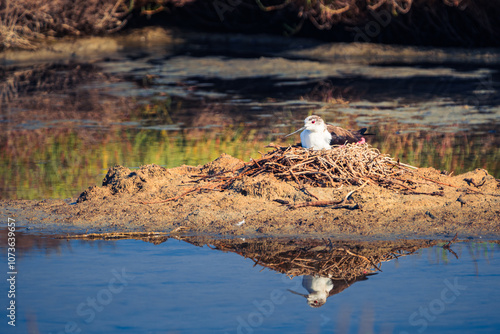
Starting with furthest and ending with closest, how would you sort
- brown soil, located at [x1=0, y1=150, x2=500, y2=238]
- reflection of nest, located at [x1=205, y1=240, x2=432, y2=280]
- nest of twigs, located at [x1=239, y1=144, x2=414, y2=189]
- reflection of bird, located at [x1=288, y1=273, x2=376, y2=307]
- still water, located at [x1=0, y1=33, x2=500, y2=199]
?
still water, located at [x1=0, y1=33, x2=500, y2=199] < nest of twigs, located at [x1=239, y1=144, x2=414, y2=189] < brown soil, located at [x1=0, y1=150, x2=500, y2=238] < reflection of nest, located at [x1=205, y1=240, x2=432, y2=280] < reflection of bird, located at [x1=288, y1=273, x2=376, y2=307]

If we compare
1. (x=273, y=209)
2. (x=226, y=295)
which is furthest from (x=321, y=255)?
(x=273, y=209)

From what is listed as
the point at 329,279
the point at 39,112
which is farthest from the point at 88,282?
the point at 39,112

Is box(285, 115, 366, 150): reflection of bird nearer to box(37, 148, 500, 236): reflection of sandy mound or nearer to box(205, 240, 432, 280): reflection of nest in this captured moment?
box(37, 148, 500, 236): reflection of sandy mound

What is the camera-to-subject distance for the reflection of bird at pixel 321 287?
4652 mm

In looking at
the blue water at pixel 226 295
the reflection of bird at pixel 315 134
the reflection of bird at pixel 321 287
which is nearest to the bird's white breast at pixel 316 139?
the reflection of bird at pixel 315 134

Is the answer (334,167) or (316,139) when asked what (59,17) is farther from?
(334,167)

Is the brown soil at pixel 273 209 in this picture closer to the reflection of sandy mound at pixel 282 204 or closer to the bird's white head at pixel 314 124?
the reflection of sandy mound at pixel 282 204

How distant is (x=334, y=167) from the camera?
6953 millimetres

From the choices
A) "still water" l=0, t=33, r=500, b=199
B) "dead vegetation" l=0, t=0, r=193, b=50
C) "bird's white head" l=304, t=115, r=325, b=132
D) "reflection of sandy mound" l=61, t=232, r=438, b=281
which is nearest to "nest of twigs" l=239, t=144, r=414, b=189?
"bird's white head" l=304, t=115, r=325, b=132

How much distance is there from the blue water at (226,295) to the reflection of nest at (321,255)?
11 centimetres

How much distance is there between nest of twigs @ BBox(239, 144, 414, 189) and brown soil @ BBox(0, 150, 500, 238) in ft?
0.28

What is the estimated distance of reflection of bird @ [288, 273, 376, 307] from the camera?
183 inches

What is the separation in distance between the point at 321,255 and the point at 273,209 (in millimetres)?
1176

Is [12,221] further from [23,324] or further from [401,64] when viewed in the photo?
[401,64]
